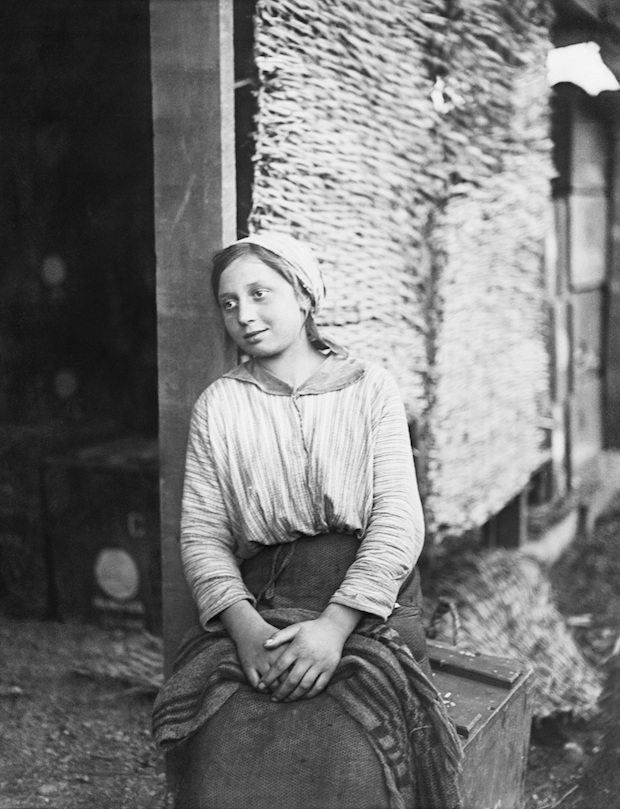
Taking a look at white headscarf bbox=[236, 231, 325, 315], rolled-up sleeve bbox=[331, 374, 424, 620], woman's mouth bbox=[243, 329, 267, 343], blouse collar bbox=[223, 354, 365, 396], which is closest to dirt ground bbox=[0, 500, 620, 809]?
rolled-up sleeve bbox=[331, 374, 424, 620]

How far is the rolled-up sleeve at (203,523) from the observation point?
216 cm

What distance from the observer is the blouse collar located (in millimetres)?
2225

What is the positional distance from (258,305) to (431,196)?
1706mm

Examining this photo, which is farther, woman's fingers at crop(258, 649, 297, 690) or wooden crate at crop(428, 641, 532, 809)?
wooden crate at crop(428, 641, 532, 809)

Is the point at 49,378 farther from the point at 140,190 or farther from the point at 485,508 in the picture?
the point at 485,508

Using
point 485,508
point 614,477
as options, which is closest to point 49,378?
point 485,508

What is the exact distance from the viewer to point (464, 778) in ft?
7.27

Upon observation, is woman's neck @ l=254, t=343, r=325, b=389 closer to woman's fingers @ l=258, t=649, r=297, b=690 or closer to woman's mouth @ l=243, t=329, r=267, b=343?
woman's mouth @ l=243, t=329, r=267, b=343

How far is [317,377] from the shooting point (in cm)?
225

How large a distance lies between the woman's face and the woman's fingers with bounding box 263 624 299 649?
659 millimetres

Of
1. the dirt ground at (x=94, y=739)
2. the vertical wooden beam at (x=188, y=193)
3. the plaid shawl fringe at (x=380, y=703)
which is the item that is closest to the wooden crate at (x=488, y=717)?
the plaid shawl fringe at (x=380, y=703)

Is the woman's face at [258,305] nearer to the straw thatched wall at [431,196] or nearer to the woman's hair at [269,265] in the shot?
the woman's hair at [269,265]

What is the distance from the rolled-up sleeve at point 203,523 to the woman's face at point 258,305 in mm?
211

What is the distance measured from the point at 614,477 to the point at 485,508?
2.98 m
